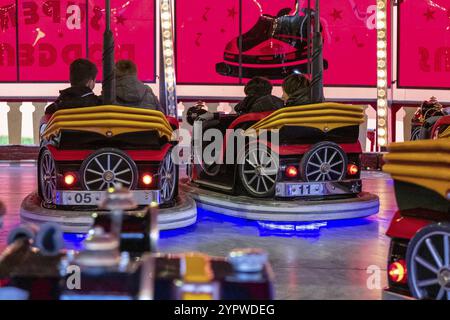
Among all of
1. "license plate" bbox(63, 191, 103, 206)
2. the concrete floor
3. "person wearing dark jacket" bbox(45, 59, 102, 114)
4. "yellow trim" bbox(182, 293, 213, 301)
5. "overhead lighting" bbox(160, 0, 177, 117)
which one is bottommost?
the concrete floor

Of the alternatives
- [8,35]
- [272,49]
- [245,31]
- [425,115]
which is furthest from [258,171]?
[8,35]

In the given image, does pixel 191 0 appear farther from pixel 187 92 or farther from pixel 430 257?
pixel 430 257

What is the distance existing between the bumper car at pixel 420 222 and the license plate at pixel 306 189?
1.81 metres

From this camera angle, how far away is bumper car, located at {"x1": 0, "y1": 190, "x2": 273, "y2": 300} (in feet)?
3.41

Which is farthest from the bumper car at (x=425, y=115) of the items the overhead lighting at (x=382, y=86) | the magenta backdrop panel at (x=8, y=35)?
the magenta backdrop panel at (x=8, y=35)

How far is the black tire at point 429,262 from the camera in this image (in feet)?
6.66

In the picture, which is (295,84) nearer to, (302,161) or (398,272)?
(302,161)

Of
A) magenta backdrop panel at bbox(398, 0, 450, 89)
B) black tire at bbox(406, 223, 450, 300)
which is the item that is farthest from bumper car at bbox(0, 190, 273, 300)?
magenta backdrop panel at bbox(398, 0, 450, 89)

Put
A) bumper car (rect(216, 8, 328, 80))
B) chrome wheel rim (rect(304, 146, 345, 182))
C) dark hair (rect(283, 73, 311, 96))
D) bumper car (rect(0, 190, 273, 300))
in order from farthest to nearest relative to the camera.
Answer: bumper car (rect(216, 8, 328, 80)), dark hair (rect(283, 73, 311, 96)), chrome wheel rim (rect(304, 146, 345, 182)), bumper car (rect(0, 190, 273, 300))

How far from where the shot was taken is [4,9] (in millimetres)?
9211

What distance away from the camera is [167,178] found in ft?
13.5

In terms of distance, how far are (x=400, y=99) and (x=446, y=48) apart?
99 centimetres

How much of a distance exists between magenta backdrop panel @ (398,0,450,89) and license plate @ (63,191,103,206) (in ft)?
21.5

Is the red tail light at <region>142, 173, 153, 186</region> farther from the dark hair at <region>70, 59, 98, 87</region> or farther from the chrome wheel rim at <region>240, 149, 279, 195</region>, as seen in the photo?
the chrome wheel rim at <region>240, 149, 279, 195</region>
